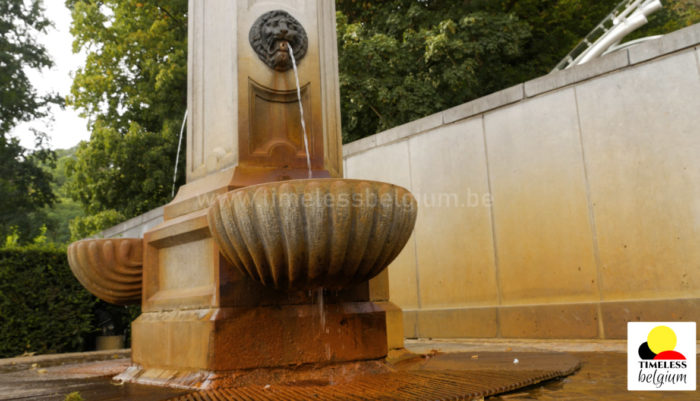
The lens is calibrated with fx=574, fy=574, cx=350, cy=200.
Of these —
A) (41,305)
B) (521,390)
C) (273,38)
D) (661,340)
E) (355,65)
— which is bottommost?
(521,390)

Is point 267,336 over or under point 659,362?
over

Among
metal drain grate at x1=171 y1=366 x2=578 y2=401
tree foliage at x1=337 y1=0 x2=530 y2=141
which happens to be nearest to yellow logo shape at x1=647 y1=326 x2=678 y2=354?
metal drain grate at x1=171 y1=366 x2=578 y2=401

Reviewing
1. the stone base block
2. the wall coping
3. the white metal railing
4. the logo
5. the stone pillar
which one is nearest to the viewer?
the logo

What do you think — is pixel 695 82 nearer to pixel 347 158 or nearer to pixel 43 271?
pixel 347 158

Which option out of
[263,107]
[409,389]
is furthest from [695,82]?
[409,389]

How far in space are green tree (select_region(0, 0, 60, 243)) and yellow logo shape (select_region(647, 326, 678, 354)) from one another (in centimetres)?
2173

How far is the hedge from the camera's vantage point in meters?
7.63

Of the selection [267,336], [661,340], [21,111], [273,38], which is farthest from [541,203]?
[21,111]

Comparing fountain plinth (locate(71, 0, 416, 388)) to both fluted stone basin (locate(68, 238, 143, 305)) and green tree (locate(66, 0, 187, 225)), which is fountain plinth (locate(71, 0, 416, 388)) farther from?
green tree (locate(66, 0, 187, 225))

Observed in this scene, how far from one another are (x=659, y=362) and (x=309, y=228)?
1644 millimetres

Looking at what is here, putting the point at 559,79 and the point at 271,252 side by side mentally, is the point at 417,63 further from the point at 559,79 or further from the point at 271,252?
the point at 271,252

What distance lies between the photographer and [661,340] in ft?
9.04

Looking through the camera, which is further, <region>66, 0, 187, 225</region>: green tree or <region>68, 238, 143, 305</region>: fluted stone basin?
<region>66, 0, 187, 225</region>: green tree

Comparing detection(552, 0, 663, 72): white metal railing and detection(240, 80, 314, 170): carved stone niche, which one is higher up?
detection(552, 0, 663, 72): white metal railing
